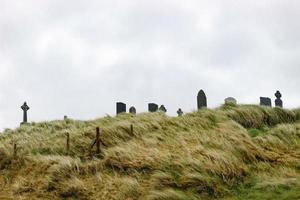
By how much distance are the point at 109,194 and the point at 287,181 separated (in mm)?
3509

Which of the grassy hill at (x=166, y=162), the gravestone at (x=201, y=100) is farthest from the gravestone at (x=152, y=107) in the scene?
the grassy hill at (x=166, y=162)

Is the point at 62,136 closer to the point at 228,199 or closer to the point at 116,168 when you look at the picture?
the point at 116,168

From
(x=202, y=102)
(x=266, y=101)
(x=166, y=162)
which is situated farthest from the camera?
(x=266, y=101)

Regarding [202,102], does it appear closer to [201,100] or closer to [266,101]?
[201,100]

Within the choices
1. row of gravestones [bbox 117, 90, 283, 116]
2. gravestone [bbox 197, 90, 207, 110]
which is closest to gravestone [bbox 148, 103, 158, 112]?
row of gravestones [bbox 117, 90, 283, 116]

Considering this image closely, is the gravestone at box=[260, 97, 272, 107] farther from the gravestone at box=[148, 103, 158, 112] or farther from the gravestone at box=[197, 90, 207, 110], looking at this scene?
the gravestone at box=[148, 103, 158, 112]

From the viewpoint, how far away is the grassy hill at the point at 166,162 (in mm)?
8789

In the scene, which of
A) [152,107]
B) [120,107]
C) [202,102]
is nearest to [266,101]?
[202,102]

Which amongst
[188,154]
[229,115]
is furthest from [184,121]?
[188,154]

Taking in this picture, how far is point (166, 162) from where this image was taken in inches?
A: 391

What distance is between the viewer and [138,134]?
1309 cm

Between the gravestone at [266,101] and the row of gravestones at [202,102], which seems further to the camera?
the gravestone at [266,101]

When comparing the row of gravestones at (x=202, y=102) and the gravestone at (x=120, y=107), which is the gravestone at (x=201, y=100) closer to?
the row of gravestones at (x=202, y=102)

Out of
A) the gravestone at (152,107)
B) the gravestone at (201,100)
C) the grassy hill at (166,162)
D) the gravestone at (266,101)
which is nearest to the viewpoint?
the grassy hill at (166,162)
